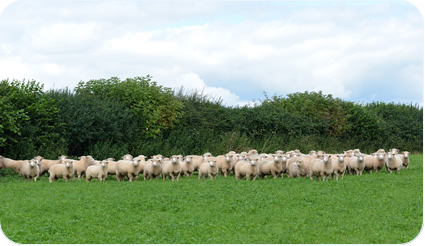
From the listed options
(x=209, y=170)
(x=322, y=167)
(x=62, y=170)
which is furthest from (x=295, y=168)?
(x=62, y=170)

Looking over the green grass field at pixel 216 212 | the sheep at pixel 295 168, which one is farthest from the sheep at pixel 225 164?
the green grass field at pixel 216 212

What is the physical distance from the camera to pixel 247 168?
18000 mm

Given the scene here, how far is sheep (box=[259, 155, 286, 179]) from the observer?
18.4 m

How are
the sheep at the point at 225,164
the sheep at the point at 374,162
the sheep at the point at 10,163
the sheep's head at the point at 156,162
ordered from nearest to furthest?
the sheep's head at the point at 156,162
the sheep at the point at 225,164
the sheep at the point at 10,163
the sheep at the point at 374,162

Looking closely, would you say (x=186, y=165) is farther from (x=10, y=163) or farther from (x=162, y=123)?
(x=162, y=123)

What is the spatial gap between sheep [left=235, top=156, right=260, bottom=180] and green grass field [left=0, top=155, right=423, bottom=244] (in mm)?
1386

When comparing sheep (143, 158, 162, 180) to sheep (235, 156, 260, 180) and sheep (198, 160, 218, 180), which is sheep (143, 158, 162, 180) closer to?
sheep (198, 160, 218, 180)

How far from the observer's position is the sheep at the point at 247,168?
58.8 feet

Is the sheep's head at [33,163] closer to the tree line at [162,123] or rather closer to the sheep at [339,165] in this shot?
the tree line at [162,123]

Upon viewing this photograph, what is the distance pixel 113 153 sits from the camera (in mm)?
26281

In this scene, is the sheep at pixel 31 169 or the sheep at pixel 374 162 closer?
A: the sheep at pixel 31 169

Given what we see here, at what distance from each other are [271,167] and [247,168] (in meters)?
0.98

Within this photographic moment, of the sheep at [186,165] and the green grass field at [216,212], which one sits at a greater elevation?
the sheep at [186,165]

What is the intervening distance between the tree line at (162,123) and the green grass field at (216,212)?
709 cm
